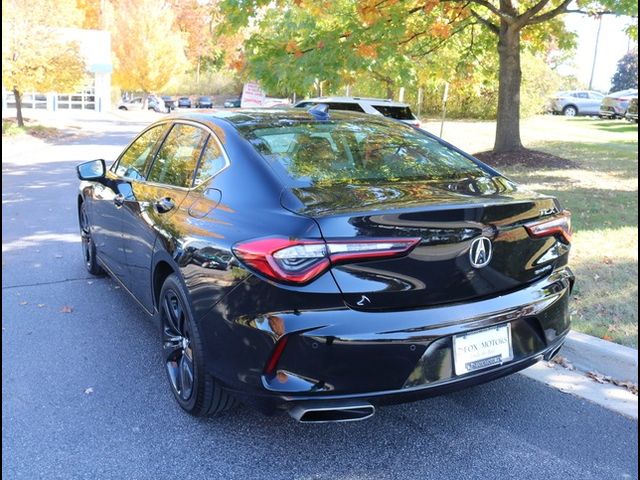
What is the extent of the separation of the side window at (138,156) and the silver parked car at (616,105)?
3079cm

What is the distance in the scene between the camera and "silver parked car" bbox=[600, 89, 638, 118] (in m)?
30.8

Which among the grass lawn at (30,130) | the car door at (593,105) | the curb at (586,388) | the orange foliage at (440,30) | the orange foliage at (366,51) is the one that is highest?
the orange foliage at (440,30)

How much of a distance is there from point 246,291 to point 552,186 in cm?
857

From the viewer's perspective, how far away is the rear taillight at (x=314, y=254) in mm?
2516

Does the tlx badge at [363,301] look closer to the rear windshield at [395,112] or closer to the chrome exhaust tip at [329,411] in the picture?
the chrome exhaust tip at [329,411]

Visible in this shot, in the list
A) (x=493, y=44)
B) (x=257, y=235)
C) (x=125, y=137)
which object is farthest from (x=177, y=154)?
(x=125, y=137)

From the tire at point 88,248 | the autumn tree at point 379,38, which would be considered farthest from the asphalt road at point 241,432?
the autumn tree at point 379,38

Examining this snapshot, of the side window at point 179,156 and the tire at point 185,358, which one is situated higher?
the side window at point 179,156

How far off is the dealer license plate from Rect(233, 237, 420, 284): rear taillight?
20.2 inches

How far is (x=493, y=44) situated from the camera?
15.4 m

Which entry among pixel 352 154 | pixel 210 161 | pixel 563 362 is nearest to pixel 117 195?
pixel 210 161

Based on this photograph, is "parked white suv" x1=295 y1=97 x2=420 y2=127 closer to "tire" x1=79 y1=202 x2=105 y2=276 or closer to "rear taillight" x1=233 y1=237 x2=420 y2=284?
"tire" x1=79 y1=202 x2=105 y2=276

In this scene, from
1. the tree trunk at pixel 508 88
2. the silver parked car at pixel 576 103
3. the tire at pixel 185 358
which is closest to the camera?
the tire at pixel 185 358

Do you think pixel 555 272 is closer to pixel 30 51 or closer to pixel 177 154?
pixel 177 154
